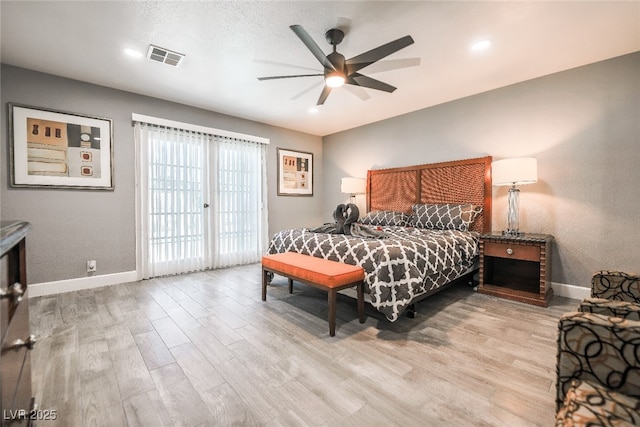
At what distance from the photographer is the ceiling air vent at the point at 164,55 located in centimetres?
269

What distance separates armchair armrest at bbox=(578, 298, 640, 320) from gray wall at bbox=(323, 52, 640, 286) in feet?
7.69

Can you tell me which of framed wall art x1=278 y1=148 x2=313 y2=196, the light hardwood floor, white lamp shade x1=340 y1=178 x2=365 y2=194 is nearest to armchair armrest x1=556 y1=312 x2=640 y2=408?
the light hardwood floor

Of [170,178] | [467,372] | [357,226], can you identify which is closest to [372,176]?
[357,226]

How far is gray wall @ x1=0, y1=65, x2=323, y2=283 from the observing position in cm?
309

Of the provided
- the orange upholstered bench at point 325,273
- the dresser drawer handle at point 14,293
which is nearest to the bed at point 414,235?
the orange upholstered bench at point 325,273

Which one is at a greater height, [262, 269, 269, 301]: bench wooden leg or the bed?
the bed

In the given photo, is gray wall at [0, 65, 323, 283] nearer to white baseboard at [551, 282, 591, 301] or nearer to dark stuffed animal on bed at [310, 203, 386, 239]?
dark stuffed animal on bed at [310, 203, 386, 239]

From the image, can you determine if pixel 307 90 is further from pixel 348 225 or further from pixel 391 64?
pixel 348 225

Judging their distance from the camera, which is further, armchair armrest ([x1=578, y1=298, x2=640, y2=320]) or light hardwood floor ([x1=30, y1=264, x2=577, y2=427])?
light hardwood floor ([x1=30, y1=264, x2=577, y2=427])

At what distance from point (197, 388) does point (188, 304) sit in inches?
59.1

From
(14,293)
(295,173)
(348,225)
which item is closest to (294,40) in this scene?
(348,225)

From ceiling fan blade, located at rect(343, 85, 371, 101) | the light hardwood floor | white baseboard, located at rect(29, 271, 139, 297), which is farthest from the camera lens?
ceiling fan blade, located at rect(343, 85, 371, 101)

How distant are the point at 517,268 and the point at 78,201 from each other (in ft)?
18.4

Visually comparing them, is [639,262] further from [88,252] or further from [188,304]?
[88,252]
